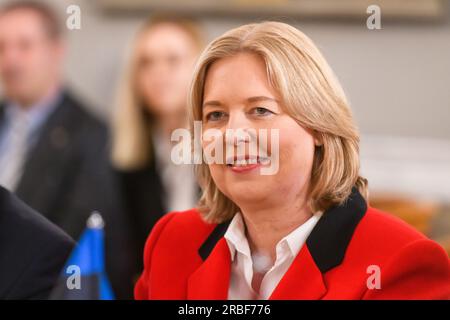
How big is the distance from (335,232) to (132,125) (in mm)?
1027

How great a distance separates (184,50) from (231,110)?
3.57 ft

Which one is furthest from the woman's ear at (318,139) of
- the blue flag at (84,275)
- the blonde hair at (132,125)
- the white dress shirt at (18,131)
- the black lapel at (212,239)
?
the blonde hair at (132,125)

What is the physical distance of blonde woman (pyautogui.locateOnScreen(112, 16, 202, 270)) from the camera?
1.31 m

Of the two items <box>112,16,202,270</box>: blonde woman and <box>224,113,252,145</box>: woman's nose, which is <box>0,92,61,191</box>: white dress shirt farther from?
<box>224,113,252,145</box>: woman's nose

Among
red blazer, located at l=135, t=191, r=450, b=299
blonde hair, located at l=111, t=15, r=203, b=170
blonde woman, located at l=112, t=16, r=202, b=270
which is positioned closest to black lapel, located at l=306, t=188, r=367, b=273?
red blazer, located at l=135, t=191, r=450, b=299

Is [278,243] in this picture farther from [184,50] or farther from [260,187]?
[184,50]

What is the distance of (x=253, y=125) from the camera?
1.92 ft

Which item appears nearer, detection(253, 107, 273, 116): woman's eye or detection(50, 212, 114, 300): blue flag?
detection(253, 107, 273, 116): woman's eye

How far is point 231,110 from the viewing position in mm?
589

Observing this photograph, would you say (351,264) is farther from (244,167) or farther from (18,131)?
(18,131)

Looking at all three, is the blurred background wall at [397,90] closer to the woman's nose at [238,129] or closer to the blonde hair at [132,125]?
the woman's nose at [238,129]

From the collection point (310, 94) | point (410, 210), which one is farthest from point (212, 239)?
point (410, 210)

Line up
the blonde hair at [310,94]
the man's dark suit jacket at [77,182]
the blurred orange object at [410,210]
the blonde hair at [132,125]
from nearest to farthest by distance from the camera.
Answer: the blonde hair at [310,94] → the blurred orange object at [410,210] → the man's dark suit jacket at [77,182] → the blonde hair at [132,125]

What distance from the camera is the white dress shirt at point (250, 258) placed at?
2.02 feet
